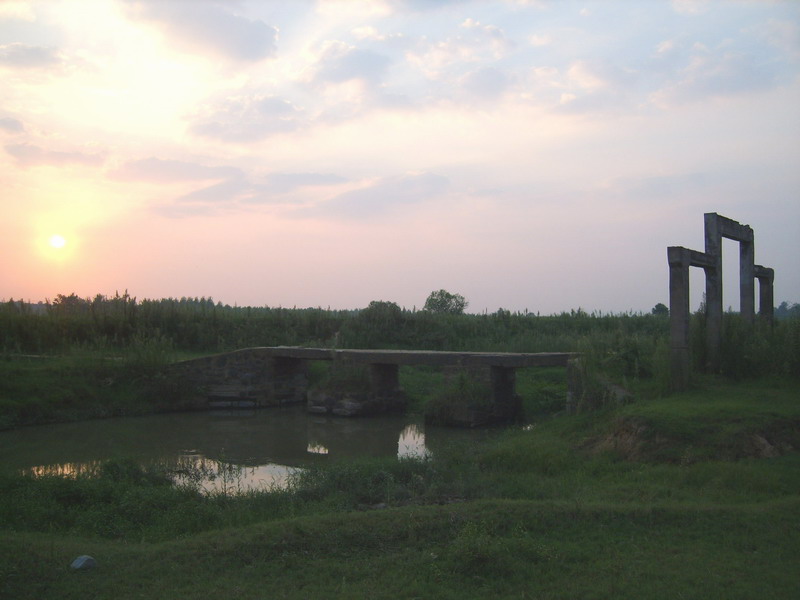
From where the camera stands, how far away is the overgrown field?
4.76m

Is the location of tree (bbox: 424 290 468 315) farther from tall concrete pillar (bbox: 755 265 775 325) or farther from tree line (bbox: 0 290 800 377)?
tall concrete pillar (bbox: 755 265 775 325)

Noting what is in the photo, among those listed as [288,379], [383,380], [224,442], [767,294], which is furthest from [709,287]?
[288,379]

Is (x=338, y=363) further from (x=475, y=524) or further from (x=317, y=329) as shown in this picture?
(x=475, y=524)

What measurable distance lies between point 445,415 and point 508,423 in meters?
1.24

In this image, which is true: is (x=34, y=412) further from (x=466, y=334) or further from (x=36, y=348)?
(x=466, y=334)

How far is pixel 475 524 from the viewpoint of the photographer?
18.4ft

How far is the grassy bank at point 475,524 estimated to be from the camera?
4734 mm

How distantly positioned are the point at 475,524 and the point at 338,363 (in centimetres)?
1100

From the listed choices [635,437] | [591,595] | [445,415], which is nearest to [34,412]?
[445,415]

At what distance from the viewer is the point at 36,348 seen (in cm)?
1772

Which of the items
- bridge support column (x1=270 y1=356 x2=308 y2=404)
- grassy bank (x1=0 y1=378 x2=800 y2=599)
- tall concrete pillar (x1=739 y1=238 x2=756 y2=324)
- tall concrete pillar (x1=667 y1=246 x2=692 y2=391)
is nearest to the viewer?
grassy bank (x1=0 y1=378 x2=800 y2=599)

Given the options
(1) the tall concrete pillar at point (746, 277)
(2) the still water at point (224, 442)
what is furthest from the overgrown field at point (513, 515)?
(2) the still water at point (224, 442)

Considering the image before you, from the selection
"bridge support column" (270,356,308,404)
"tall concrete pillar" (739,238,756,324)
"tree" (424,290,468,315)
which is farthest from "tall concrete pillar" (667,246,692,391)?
"tree" (424,290,468,315)

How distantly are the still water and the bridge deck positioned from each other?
1323mm
